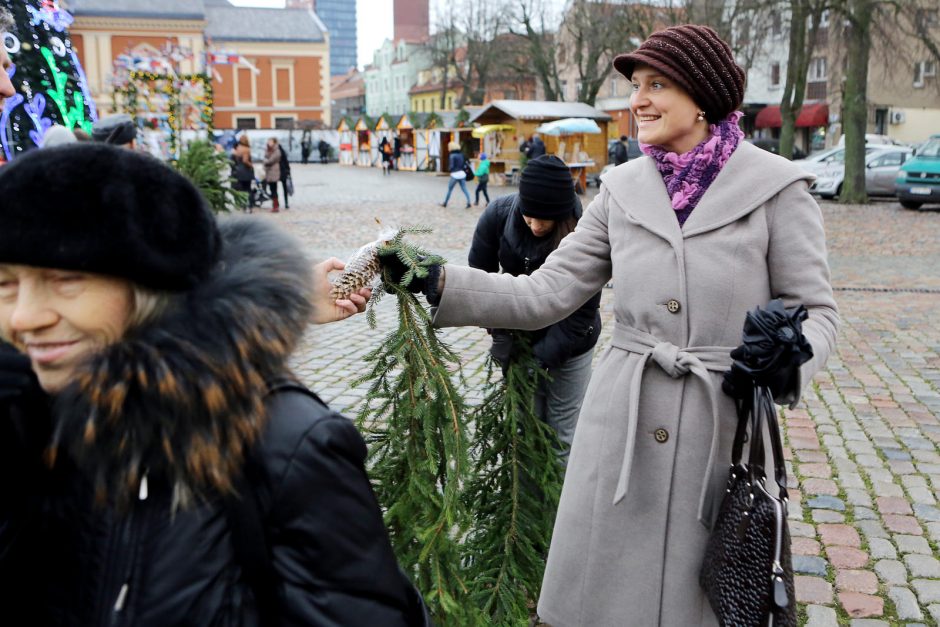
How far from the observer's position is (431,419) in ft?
8.33

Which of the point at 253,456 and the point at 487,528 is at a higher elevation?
the point at 253,456

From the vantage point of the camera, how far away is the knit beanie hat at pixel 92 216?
129cm

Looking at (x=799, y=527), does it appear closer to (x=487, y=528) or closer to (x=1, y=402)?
(x=487, y=528)

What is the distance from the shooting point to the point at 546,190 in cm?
374

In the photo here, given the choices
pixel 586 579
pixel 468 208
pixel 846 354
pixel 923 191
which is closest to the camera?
pixel 586 579

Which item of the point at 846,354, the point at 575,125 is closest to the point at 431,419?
the point at 846,354

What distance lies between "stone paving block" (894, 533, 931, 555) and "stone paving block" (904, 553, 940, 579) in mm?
44

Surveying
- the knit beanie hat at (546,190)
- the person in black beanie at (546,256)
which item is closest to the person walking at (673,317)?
the person in black beanie at (546,256)

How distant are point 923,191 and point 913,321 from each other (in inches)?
528

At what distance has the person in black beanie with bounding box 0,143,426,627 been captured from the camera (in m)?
1.30

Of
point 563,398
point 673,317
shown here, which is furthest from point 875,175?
point 673,317

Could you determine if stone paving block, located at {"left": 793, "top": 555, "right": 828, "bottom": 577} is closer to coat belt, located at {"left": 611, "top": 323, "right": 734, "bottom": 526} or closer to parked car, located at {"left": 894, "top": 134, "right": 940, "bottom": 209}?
coat belt, located at {"left": 611, "top": 323, "right": 734, "bottom": 526}

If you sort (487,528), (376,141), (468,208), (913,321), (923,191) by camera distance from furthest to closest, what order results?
(376,141)
(468,208)
(923,191)
(913,321)
(487,528)

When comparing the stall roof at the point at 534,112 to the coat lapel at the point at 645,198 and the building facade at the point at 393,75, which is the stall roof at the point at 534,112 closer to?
the coat lapel at the point at 645,198
